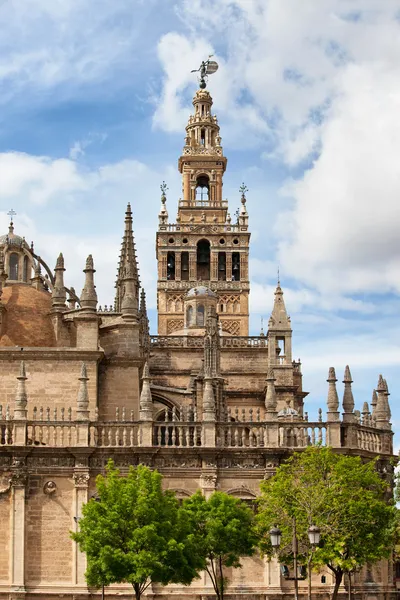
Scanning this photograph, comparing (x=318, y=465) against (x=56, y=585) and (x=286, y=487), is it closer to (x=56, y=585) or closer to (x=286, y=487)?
(x=286, y=487)

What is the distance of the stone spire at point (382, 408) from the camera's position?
48781 millimetres

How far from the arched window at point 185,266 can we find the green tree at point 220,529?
49233mm

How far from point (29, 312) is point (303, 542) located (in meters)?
16.8

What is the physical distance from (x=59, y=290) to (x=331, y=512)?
55.7 ft

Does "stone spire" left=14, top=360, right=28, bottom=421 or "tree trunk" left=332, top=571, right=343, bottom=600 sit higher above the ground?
"stone spire" left=14, top=360, right=28, bottom=421

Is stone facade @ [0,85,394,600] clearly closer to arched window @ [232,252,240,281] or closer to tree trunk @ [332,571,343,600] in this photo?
tree trunk @ [332,571,343,600]

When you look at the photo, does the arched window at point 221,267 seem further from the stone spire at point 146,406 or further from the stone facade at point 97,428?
the stone spire at point 146,406

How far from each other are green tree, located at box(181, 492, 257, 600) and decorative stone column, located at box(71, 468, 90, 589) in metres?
4.07

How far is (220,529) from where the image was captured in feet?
134

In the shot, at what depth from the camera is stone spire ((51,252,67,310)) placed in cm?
5172

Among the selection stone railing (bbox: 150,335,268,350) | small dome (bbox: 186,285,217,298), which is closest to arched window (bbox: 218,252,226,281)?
small dome (bbox: 186,285,217,298)

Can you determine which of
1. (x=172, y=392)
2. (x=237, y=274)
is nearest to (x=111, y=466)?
(x=172, y=392)

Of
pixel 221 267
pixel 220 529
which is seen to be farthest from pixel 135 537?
pixel 221 267

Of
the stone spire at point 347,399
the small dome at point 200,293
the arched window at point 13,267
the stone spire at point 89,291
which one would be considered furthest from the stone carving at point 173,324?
the stone spire at point 347,399
